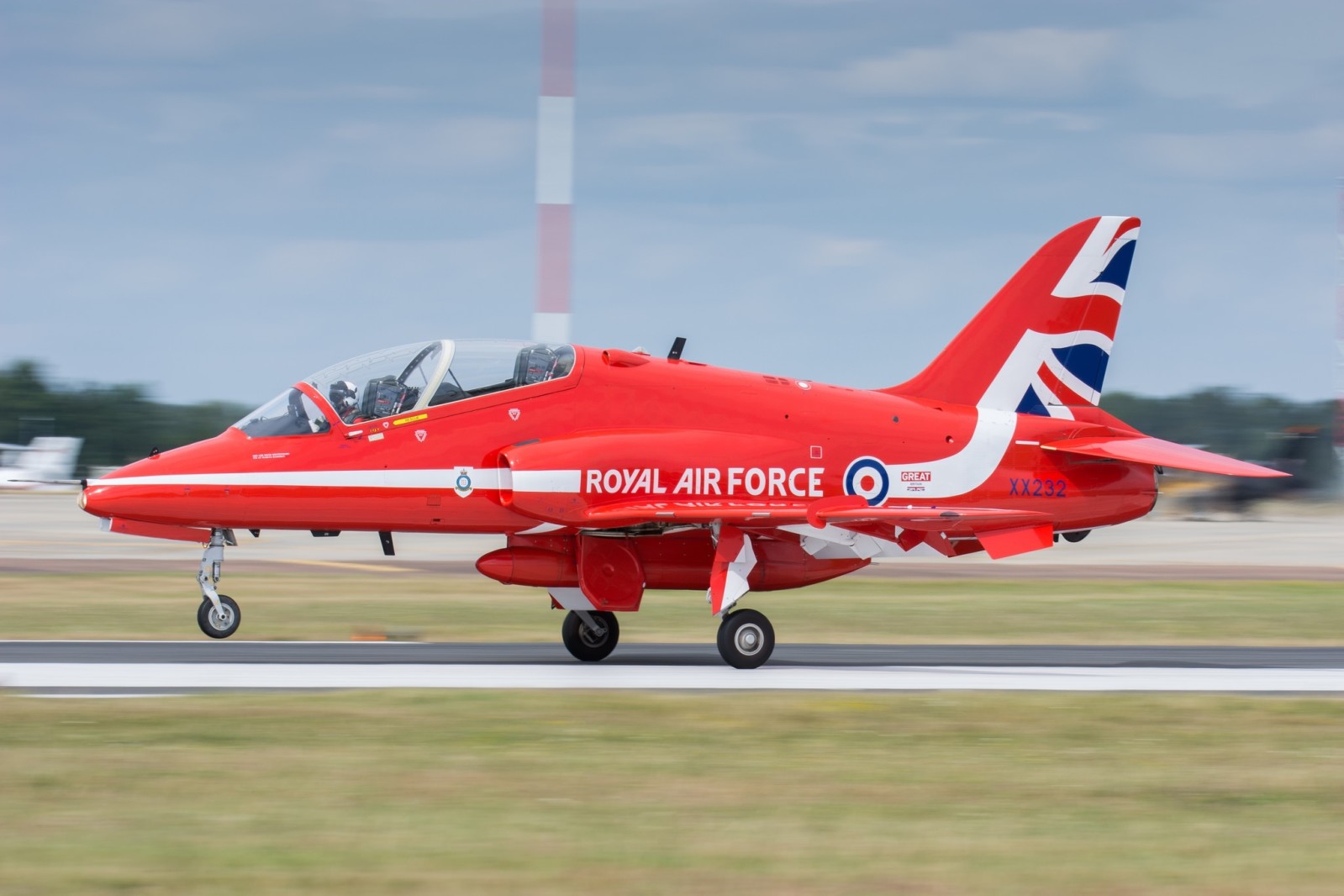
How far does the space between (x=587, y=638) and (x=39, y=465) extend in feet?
199

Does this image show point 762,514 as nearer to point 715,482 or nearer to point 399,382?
point 715,482

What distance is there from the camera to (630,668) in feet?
44.0

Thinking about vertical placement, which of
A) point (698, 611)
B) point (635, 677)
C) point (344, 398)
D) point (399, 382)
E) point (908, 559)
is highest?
point (399, 382)

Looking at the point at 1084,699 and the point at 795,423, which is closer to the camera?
the point at 1084,699

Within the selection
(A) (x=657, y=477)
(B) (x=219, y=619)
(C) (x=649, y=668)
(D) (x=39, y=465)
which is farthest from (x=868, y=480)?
(D) (x=39, y=465)

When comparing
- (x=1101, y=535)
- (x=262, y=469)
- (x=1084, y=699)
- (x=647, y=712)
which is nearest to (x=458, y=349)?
(x=262, y=469)

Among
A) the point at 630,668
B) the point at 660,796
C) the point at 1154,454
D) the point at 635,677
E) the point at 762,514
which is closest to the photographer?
the point at 660,796

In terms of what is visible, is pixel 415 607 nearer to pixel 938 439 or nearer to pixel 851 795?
pixel 938 439

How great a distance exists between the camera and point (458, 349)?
44.8 feet

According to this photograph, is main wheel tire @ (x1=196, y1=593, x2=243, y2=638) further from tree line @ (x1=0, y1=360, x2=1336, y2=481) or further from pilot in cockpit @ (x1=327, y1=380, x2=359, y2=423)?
tree line @ (x1=0, y1=360, x2=1336, y2=481)

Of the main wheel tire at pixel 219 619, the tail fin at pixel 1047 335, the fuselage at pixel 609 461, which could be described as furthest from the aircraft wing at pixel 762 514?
the main wheel tire at pixel 219 619

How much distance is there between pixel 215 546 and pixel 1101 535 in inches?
1435

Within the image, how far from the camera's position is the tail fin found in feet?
51.0

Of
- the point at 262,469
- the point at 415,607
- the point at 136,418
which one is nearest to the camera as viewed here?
the point at 262,469
